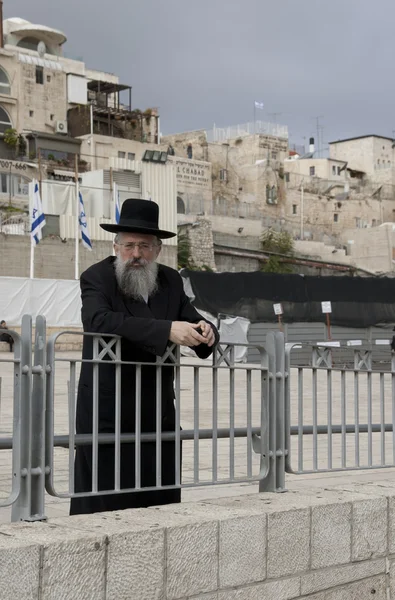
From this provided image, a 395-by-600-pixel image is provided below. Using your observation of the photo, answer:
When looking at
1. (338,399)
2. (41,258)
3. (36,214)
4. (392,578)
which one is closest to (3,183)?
(41,258)

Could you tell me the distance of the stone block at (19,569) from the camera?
308cm

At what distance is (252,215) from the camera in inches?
2616

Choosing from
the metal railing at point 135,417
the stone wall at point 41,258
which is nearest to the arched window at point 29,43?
the stone wall at point 41,258

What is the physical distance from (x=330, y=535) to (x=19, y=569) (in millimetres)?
1770

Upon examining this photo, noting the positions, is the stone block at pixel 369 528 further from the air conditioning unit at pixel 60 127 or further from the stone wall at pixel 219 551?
the air conditioning unit at pixel 60 127

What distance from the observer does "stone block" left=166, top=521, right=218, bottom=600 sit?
12.1 ft

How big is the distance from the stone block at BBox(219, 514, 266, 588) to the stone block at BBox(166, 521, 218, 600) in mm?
46

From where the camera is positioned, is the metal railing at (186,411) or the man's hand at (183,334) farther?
the man's hand at (183,334)

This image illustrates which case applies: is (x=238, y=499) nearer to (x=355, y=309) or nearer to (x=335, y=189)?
(x=355, y=309)

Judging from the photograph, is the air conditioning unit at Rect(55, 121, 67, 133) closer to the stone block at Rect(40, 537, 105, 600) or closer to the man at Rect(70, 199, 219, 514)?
the man at Rect(70, 199, 219, 514)

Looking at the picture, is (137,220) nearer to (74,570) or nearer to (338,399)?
(74,570)

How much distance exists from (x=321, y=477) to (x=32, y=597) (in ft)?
15.6

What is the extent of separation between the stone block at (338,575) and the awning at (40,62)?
5781cm

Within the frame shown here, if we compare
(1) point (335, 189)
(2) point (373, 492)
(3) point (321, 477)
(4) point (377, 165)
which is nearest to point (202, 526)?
(2) point (373, 492)
